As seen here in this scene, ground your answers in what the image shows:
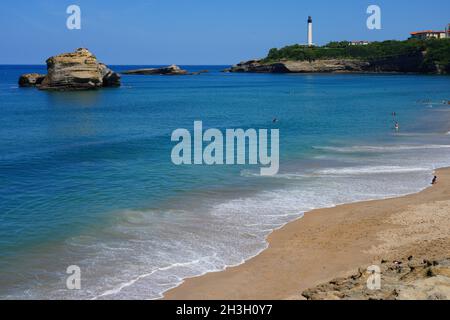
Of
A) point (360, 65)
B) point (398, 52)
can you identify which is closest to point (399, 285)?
point (398, 52)

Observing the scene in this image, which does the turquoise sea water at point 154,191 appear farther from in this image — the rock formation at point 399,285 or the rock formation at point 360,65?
the rock formation at point 360,65

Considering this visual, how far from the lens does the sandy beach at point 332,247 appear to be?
48.1ft

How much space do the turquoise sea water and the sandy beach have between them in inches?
31.7

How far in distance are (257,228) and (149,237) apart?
4.05 meters

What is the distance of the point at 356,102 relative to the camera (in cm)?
7575

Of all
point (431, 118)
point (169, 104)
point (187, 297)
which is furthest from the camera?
point (169, 104)

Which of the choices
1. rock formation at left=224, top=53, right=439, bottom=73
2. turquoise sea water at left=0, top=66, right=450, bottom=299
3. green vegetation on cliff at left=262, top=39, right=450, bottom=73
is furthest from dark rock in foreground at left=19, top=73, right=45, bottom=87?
green vegetation on cliff at left=262, top=39, right=450, bottom=73

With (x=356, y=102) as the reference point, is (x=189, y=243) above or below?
below

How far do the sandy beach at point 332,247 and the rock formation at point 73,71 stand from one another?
74876 millimetres

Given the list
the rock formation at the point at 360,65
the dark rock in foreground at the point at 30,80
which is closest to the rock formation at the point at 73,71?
Answer: the dark rock in foreground at the point at 30,80

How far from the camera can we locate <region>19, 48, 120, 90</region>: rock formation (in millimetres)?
88438

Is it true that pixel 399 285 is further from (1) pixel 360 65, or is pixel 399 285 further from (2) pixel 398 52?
(1) pixel 360 65

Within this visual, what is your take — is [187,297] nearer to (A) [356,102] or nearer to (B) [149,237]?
(B) [149,237]
